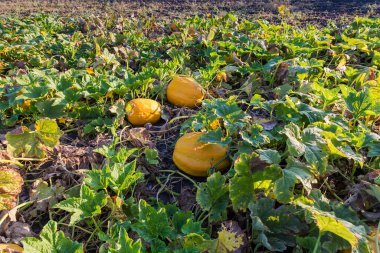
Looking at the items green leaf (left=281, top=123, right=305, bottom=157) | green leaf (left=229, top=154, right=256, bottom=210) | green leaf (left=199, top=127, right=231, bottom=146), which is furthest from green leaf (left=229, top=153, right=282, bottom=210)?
green leaf (left=199, top=127, right=231, bottom=146)

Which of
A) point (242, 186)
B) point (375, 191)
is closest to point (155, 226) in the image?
point (242, 186)

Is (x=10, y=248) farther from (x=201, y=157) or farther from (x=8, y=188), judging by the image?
(x=201, y=157)

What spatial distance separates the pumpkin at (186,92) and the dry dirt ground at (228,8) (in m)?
5.17

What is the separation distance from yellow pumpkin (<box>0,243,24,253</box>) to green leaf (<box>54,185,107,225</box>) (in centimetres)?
28

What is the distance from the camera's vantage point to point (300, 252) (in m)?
1.51

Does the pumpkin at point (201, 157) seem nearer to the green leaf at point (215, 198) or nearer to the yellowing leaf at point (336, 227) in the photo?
the green leaf at point (215, 198)

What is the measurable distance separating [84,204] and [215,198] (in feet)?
2.19

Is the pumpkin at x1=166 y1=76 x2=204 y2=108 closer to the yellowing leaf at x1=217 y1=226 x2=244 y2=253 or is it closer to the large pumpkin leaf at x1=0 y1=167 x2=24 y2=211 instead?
the large pumpkin leaf at x1=0 y1=167 x2=24 y2=211

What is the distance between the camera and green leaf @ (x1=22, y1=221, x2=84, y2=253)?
1.41 m

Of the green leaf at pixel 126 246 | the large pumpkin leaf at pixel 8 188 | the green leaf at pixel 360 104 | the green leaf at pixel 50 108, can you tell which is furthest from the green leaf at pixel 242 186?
the green leaf at pixel 50 108

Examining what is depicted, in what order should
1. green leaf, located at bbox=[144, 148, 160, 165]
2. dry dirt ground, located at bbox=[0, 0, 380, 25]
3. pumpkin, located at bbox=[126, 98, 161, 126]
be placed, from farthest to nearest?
1. dry dirt ground, located at bbox=[0, 0, 380, 25]
2. pumpkin, located at bbox=[126, 98, 161, 126]
3. green leaf, located at bbox=[144, 148, 160, 165]

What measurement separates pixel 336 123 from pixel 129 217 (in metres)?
1.33

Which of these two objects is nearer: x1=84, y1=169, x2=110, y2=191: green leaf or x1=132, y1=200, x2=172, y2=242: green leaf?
x1=132, y1=200, x2=172, y2=242: green leaf

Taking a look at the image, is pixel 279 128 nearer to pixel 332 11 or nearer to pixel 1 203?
pixel 1 203
